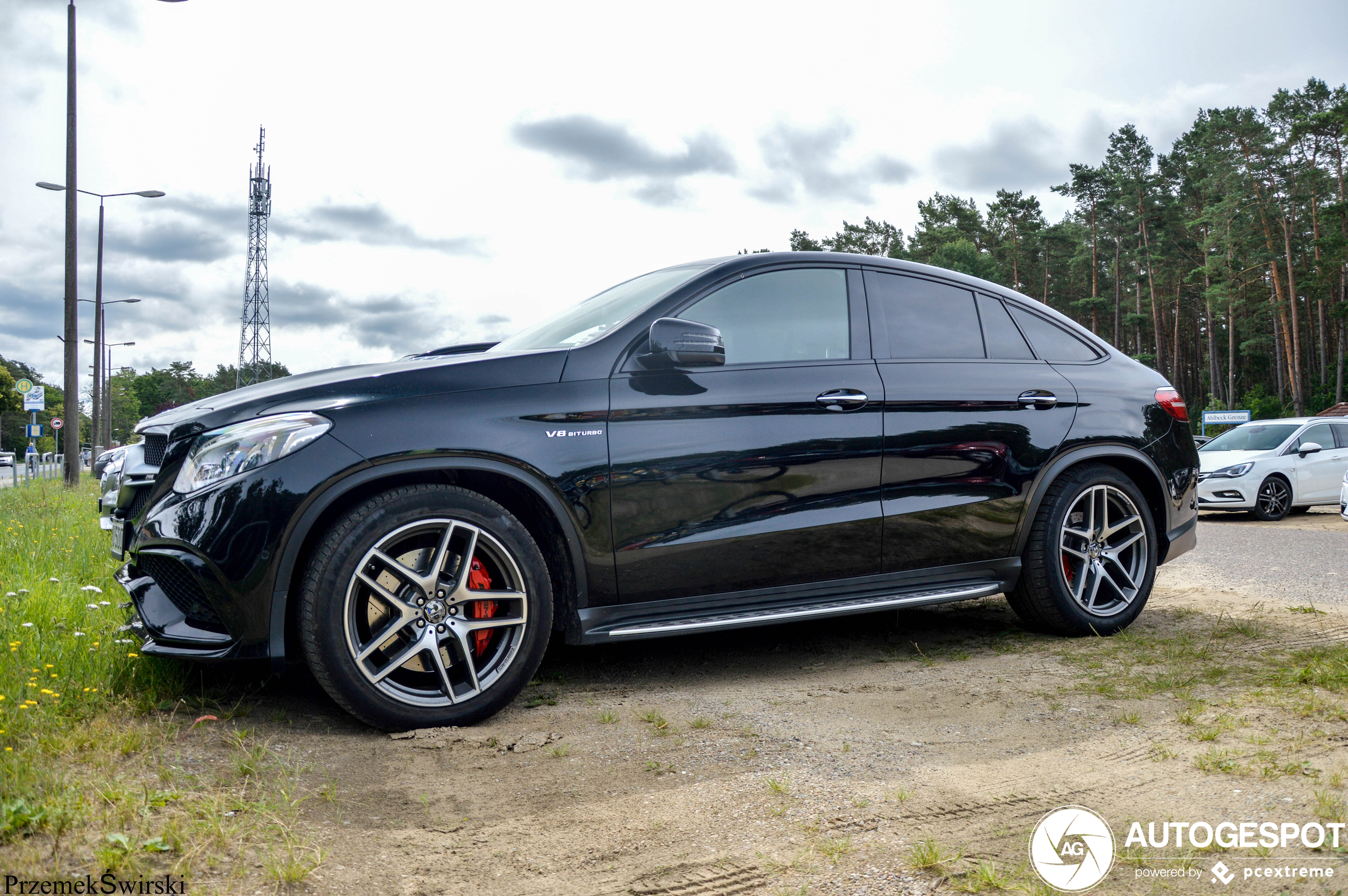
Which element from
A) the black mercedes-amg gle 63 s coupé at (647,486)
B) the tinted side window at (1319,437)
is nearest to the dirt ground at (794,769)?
Result: the black mercedes-amg gle 63 s coupé at (647,486)

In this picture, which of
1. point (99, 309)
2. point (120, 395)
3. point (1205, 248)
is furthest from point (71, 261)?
point (120, 395)

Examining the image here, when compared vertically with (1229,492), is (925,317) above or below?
above

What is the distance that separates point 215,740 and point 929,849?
7.42 ft

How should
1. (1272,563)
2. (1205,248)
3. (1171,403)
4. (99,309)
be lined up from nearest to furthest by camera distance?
1. (1171,403)
2. (1272,563)
3. (99,309)
4. (1205,248)

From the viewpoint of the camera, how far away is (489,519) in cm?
340

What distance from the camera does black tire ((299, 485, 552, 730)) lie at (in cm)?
321

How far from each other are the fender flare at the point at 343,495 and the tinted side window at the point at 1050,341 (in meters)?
2.67

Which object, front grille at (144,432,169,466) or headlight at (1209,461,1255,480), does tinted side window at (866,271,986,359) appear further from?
headlight at (1209,461,1255,480)

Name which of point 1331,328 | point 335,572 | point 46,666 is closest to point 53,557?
point 46,666

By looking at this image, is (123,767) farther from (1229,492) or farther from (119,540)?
(1229,492)

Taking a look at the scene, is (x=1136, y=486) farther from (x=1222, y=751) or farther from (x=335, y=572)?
(x=335, y=572)

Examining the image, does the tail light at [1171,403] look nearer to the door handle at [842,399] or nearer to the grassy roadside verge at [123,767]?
the door handle at [842,399]

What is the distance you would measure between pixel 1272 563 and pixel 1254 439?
7.57m

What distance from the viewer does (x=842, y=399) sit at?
13.3ft
